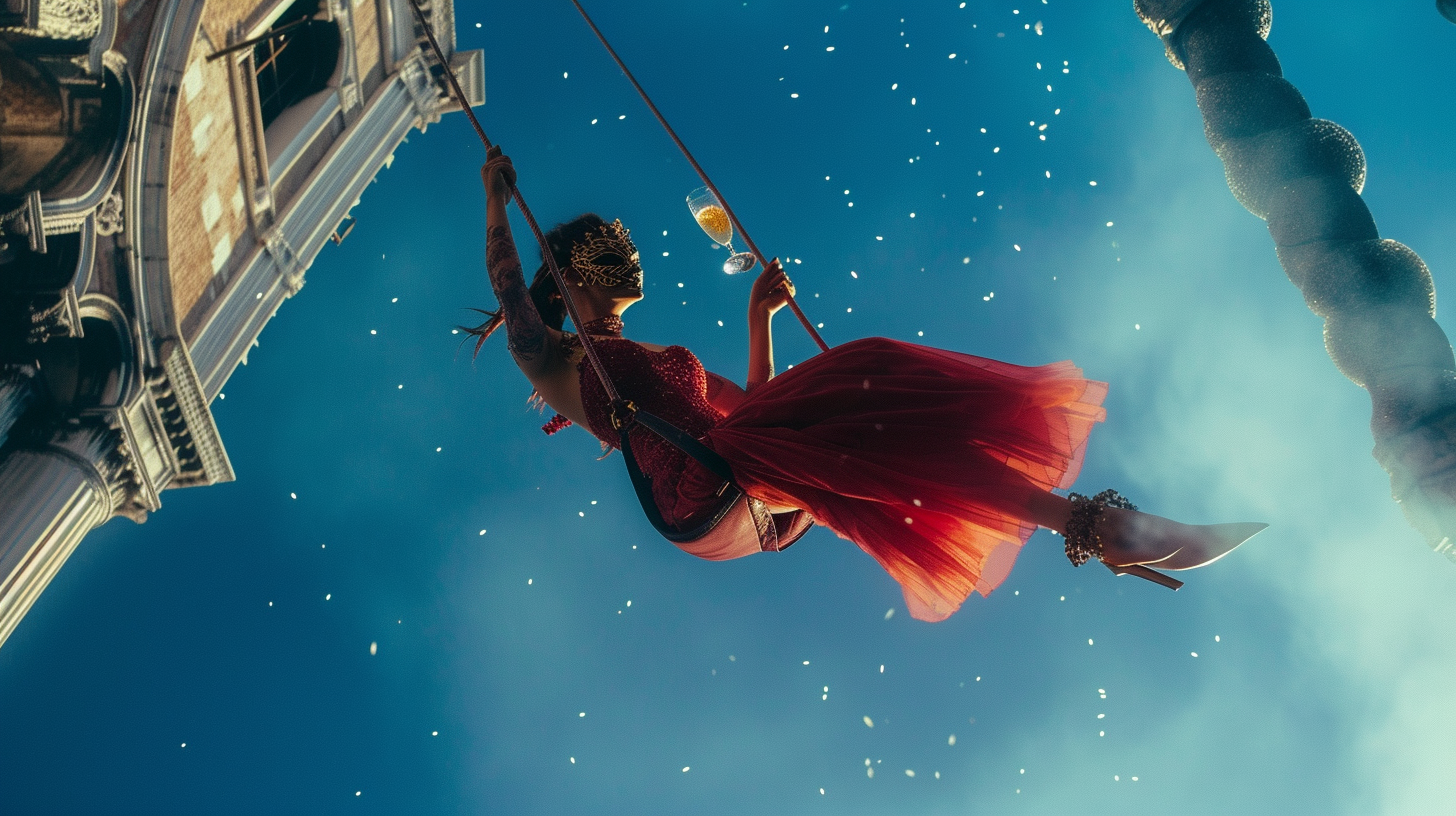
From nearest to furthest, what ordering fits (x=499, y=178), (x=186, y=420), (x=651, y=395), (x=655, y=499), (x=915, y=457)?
(x=915, y=457) < (x=655, y=499) < (x=651, y=395) < (x=499, y=178) < (x=186, y=420)

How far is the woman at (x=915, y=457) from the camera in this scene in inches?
95.6

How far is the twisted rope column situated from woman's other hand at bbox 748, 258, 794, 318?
2106 mm

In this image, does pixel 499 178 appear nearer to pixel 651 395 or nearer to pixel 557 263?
pixel 557 263

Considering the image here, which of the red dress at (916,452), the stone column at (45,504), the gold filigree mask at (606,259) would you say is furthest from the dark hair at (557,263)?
the stone column at (45,504)

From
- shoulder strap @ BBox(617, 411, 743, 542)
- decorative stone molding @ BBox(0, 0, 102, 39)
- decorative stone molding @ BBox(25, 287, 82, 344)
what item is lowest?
decorative stone molding @ BBox(25, 287, 82, 344)

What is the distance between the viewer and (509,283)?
10.7ft

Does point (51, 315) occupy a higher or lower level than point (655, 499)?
lower

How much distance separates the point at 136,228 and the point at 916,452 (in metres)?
5.56

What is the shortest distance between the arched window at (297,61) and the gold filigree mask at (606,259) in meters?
5.50

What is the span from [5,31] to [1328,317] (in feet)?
21.7

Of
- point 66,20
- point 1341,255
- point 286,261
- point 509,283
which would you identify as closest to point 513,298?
point 509,283

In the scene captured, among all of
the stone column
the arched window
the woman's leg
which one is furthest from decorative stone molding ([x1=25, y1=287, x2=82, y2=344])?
the woman's leg

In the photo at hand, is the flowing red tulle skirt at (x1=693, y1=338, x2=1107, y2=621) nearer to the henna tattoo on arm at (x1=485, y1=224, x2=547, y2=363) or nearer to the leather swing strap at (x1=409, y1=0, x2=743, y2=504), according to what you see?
the leather swing strap at (x1=409, y1=0, x2=743, y2=504)

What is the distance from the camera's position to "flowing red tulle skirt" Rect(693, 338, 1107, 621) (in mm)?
2602
